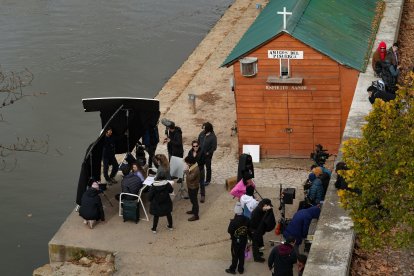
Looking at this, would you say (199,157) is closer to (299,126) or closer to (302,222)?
(302,222)

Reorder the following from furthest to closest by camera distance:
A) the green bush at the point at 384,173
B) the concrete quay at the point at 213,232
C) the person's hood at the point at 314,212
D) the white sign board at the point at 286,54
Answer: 1. the white sign board at the point at 286,54
2. the person's hood at the point at 314,212
3. the concrete quay at the point at 213,232
4. the green bush at the point at 384,173

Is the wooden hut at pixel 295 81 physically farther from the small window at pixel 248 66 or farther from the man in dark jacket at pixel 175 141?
the man in dark jacket at pixel 175 141

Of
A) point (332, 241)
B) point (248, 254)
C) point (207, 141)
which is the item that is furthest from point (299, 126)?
point (332, 241)

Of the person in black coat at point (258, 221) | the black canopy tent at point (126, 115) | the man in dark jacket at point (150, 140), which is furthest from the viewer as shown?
the man in dark jacket at point (150, 140)

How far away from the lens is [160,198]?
16109 millimetres

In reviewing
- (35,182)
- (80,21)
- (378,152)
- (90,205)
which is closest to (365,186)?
(378,152)

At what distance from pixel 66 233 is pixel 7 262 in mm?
2785

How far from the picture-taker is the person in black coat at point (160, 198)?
52.4 feet

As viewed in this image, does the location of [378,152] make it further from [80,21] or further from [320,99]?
[80,21]

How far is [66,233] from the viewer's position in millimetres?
17047

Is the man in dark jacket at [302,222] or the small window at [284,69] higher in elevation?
the small window at [284,69]

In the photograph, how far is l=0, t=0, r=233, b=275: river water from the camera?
2125cm

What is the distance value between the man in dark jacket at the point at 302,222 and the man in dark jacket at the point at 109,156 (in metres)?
5.41

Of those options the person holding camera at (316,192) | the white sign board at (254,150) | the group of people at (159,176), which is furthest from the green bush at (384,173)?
the white sign board at (254,150)
